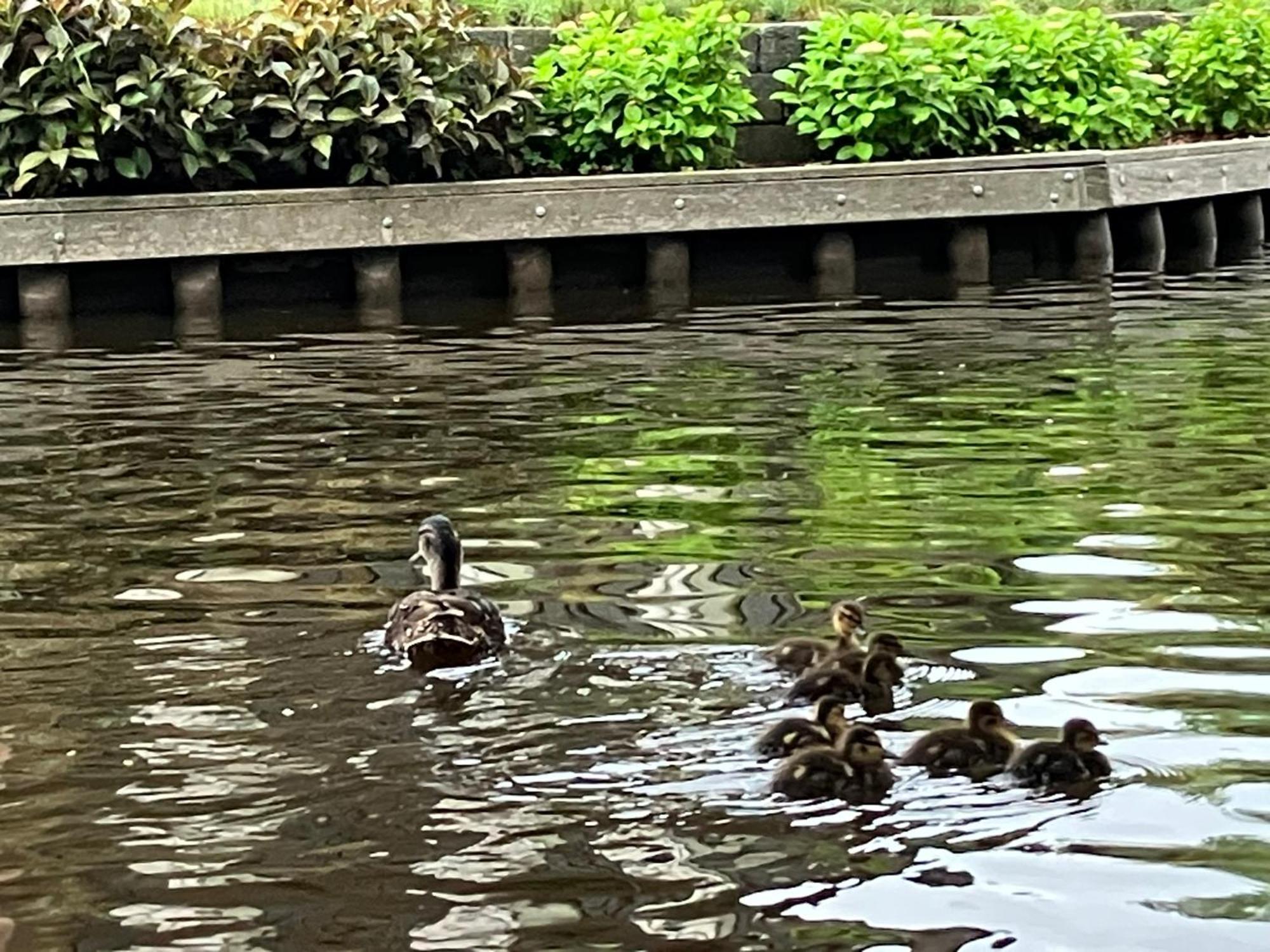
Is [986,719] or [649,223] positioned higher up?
[649,223]

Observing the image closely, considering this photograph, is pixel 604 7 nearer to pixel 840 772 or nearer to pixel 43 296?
pixel 43 296

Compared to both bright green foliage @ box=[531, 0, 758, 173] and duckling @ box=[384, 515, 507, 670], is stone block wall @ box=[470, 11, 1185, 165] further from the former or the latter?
duckling @ box=[384, 515, 507, 670]

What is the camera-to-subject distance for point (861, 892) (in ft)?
16.1

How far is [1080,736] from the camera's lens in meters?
5.51

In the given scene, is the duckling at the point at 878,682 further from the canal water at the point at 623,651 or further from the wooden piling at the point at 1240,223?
the wooden piling at the point at 1240,223

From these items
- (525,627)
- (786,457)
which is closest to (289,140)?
(786,457)

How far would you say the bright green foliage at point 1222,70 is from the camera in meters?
20.1

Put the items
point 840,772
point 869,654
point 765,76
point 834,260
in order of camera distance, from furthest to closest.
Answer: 1. point 765,76
2. point 834,260
3. point 869,654
4. point 840,772

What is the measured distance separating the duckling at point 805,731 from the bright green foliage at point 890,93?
490 inches

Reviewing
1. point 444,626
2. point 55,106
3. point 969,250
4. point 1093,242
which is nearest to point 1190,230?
point 1093,242

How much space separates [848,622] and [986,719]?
42.9 inches

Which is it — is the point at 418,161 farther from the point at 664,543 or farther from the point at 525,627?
the point at 525,627

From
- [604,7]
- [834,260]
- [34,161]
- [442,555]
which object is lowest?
[442,555]

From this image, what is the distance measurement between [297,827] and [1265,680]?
2.71 meters
